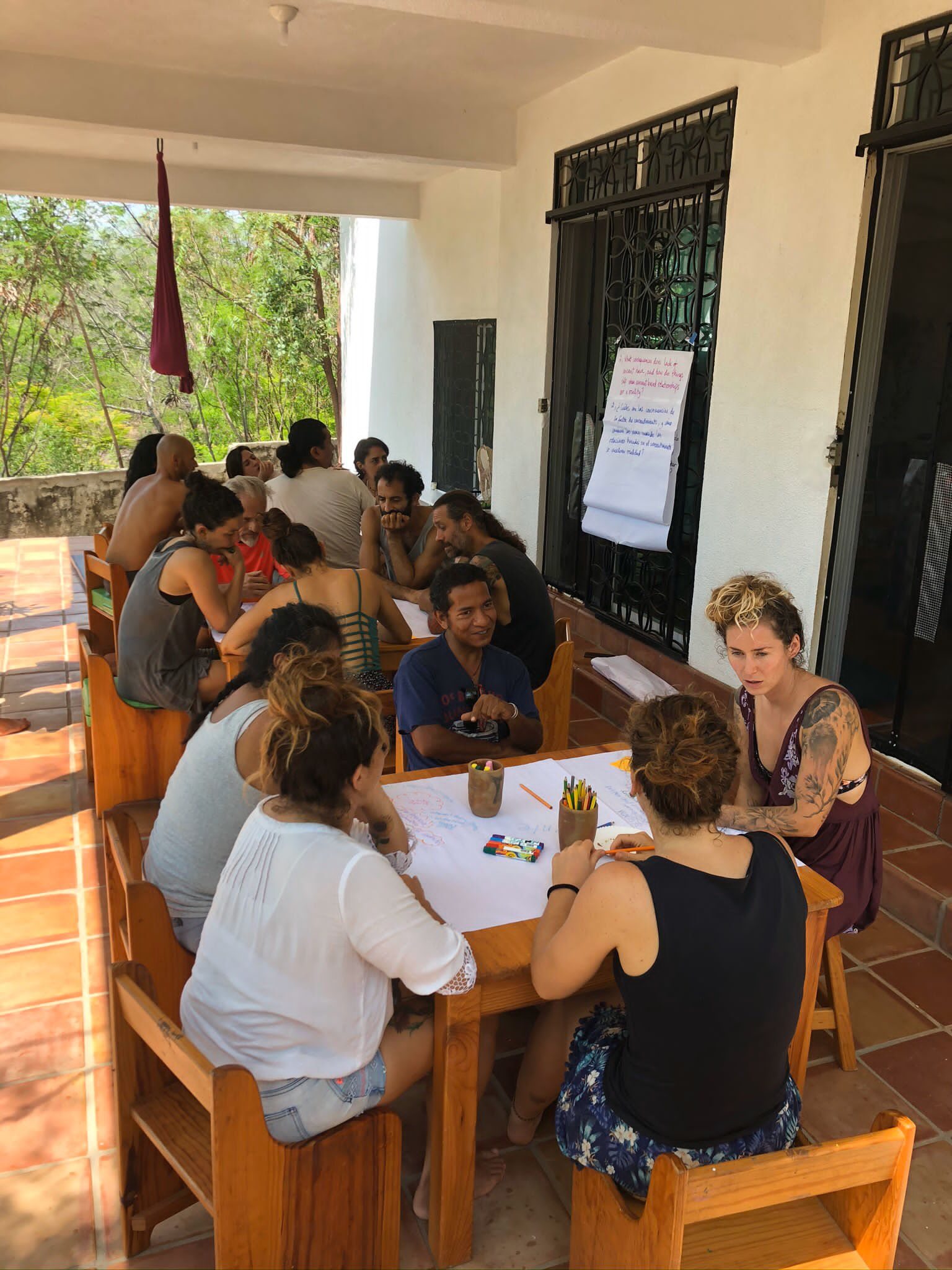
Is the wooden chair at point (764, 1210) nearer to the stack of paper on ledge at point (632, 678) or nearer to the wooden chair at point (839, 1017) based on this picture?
the wooden chair at point (839, 1017)

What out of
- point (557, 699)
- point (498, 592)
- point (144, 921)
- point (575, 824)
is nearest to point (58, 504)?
point (498, 592)

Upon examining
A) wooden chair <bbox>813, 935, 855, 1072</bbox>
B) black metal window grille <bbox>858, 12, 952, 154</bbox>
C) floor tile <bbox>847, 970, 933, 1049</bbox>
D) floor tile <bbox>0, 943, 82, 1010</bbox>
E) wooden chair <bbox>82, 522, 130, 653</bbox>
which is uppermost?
black metal window grille <bbox>858, 12, 952, 154</bbox>

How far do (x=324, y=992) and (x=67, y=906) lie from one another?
1.82m

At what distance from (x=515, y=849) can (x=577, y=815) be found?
156 mm

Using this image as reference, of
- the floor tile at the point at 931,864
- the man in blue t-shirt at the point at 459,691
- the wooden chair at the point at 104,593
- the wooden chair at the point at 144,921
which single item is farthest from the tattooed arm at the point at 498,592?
the wooden chair at the point at 144,921

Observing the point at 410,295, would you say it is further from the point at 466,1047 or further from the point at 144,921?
the point at 466,1047

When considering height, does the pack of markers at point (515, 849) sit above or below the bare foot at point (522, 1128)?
above

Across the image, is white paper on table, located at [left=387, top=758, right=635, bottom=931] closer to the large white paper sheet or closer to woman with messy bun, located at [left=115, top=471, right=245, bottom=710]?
woman with messy bun, located at [left=115, top=471, right=245, bottom=710]

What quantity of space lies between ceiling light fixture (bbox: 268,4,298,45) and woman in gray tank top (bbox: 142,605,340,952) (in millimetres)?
3338

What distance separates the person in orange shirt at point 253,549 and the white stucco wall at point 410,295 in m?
3.03

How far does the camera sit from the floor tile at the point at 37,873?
10.6ft

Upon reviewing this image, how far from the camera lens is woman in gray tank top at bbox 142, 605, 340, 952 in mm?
2129

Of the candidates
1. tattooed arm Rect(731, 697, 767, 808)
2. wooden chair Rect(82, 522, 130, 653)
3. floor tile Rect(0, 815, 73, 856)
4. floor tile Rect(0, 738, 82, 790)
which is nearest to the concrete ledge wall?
wooden chair Rect(82, 522, 130, 653)

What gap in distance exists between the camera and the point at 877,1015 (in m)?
2.69
